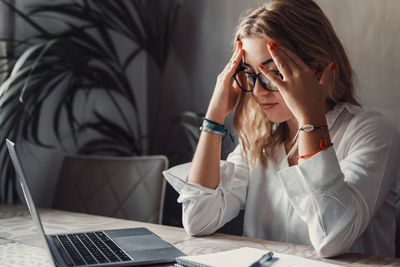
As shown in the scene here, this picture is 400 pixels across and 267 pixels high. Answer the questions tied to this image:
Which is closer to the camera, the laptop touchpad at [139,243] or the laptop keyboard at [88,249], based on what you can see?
the laptop keyboard at [88,249]

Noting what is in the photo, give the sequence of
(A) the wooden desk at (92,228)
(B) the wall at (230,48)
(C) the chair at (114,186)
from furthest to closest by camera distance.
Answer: (C) the chair at (114,186)
(B) the wall at (230,48)
(A) the wooden desk at (92,228)

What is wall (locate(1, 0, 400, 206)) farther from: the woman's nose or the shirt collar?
the woman's nose

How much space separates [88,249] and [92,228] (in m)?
0.35

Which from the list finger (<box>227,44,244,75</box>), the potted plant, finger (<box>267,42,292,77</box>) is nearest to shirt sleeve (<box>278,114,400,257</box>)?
finger (<box>267,42,292,77</box>)

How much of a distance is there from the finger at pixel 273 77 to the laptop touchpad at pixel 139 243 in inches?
20.0

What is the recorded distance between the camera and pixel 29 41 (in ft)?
7.33

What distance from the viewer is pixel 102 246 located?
3.73 ft

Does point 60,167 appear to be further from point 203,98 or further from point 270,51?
point 270,51

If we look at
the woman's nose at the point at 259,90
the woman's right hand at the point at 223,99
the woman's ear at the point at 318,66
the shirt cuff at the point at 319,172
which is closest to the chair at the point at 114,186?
the woman's right hand at the point at 223,99

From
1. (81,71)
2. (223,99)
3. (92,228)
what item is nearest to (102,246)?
(92,228)

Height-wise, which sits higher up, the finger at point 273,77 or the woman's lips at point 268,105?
the finger at point 273,77

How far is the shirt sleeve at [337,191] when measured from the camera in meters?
1.09

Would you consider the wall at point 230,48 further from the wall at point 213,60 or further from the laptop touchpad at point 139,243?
the laptop touchpad at point 139,243

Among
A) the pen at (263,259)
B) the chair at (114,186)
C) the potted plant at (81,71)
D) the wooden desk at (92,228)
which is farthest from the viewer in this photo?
the potted plant at (81,71)
